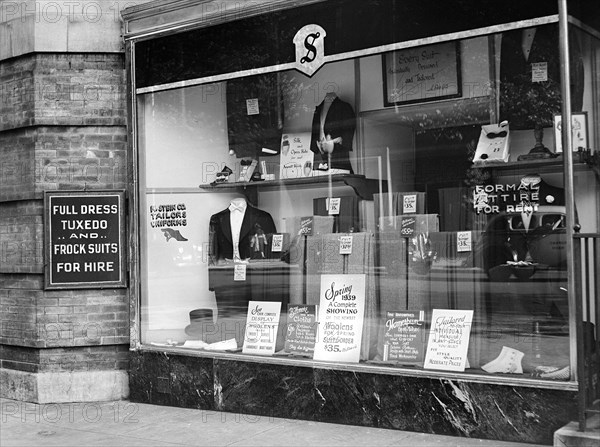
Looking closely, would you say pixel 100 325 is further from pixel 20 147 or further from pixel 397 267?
pixel 397 267

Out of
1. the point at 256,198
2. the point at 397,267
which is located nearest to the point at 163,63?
the point at 256,198

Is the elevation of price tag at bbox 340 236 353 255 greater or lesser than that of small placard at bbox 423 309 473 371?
greater

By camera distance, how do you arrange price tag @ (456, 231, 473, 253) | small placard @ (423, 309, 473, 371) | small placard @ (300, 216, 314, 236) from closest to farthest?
small placard @ (423, 309, 473, 371)
price tag @ (456, 231, 473, 253)
small placard @ (300, 216, 314, 236)

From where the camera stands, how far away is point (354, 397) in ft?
23.9

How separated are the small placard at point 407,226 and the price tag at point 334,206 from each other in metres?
0.69

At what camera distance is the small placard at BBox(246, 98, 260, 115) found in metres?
8.38

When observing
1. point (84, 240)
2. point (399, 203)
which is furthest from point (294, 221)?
point (84, 240)

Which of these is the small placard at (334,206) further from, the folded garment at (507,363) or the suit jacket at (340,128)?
the folded garment at (507,363)

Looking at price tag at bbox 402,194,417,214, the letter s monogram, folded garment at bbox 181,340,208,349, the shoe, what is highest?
the letter s monogram

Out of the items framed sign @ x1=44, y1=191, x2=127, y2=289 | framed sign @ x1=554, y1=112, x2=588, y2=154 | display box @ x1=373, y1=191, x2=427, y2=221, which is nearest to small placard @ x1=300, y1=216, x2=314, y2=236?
display box @ x1=373, y1=191, x2=427, y2=221

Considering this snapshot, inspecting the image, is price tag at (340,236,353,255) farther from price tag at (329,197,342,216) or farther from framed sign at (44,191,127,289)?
framed sign at (44,191,127,289)

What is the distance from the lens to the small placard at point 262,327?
26.3ft

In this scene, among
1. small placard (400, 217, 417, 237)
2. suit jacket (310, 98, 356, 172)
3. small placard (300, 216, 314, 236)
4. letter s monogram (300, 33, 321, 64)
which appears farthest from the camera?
small placard (300, 216, 314, 236)

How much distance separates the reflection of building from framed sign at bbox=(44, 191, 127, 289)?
0.13 metres
